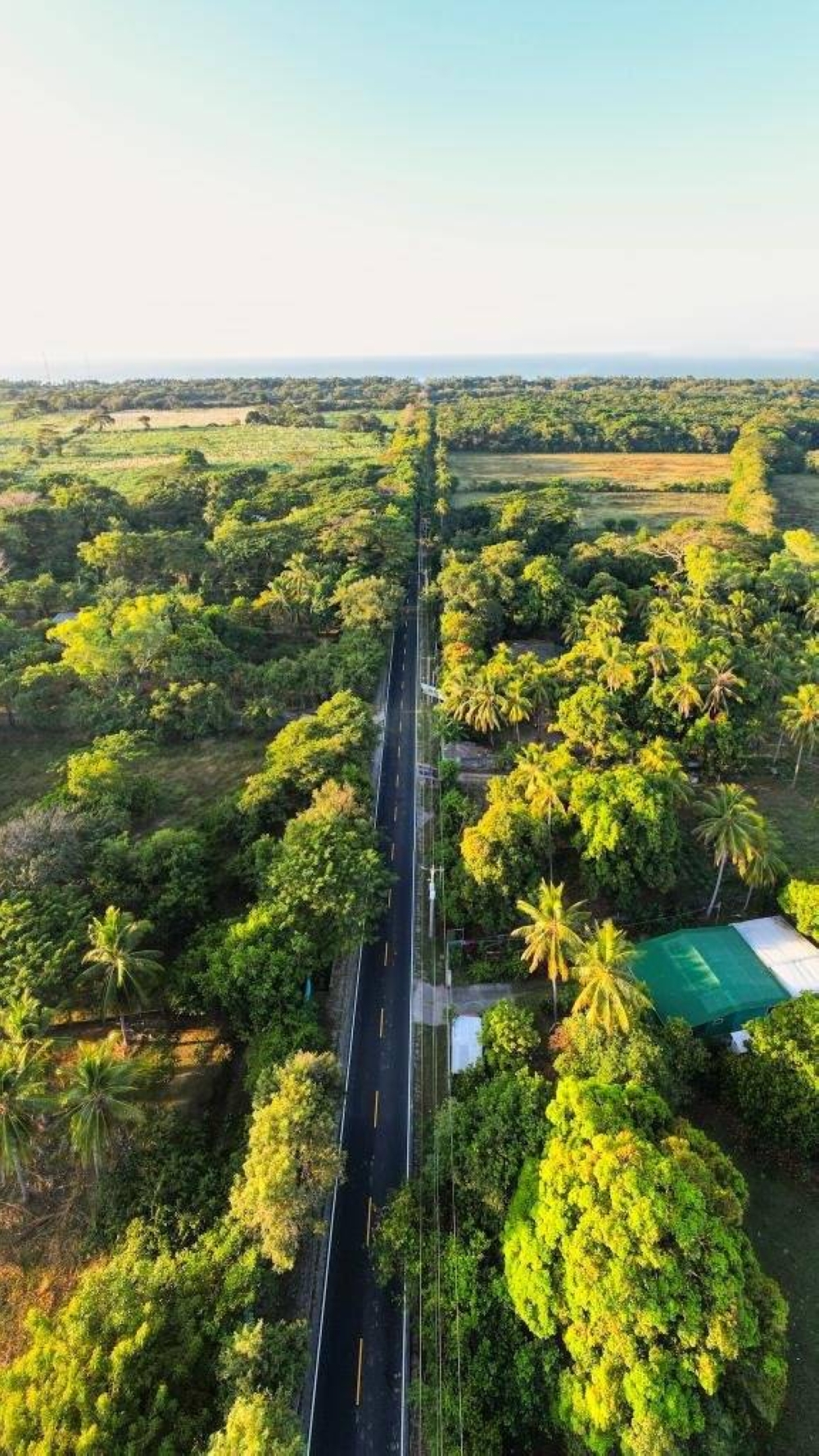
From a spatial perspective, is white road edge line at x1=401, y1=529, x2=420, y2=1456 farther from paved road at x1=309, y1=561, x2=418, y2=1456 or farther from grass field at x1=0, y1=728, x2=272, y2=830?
grass field at x1=0, y1=728, x2=272, y2=830

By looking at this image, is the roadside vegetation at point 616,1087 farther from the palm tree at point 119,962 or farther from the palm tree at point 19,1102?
the palm tree at point 119,962

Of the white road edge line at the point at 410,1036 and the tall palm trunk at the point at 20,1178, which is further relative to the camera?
the tall palm trunk at the point at 20,1178

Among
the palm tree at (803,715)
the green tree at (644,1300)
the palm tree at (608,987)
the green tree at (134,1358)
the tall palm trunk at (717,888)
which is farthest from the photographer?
the palm tree at (803,715)

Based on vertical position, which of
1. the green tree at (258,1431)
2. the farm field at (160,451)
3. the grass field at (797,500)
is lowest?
the green tree at (258,1431)

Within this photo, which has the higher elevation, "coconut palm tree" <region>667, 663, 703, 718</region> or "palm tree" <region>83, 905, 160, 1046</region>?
"coconut palm tree" <region>667, 663, 703, 718</region>

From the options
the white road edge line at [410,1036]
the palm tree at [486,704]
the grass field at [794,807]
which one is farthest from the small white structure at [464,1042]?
the palm tree at [486,704]

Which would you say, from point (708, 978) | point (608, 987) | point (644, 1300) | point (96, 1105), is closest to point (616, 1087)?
point (608, 987)

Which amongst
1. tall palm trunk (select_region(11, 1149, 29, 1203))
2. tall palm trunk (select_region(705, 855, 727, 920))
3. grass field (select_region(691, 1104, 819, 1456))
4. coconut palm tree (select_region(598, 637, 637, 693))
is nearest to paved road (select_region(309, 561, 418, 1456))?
tall palm trunk (select_region(11, 1149, 29, 1203))
